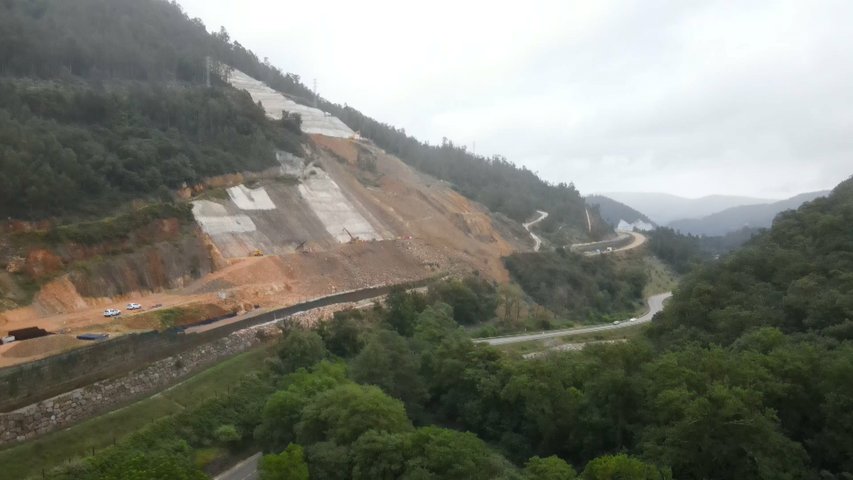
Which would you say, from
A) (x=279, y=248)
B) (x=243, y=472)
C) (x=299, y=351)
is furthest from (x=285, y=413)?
(x=279, y=248)

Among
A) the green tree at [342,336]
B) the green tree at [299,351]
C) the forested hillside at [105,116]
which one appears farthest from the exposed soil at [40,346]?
the forested hillside at [105,116]

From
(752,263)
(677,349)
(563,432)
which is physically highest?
(752,263)

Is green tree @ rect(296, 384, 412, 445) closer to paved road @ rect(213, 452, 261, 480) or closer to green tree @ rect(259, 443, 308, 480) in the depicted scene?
green tree @ rect(259, 443, 308, 480)

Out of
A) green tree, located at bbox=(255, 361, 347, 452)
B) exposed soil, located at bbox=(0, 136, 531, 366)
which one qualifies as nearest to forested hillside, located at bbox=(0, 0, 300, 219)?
exposed soil, located at bbox=(0, 136, 531, 366)

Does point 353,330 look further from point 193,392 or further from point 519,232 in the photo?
point 519,232

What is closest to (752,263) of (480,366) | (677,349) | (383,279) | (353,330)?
(677,349)

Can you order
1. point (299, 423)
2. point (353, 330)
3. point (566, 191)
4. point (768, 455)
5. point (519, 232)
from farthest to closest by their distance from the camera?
1. point (566, 191)
2. point (519, 232)
3. point (353, 330)
4. point (299, 423)
5. point (768, 455)
